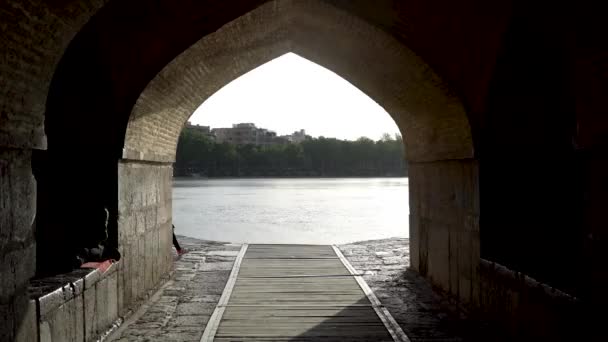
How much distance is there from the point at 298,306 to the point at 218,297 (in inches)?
43.8

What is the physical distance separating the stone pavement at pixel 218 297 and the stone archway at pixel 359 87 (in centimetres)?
38

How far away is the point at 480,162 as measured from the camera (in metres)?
6.40

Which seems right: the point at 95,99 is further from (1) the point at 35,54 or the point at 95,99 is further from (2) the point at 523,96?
(2) the point at 523,96

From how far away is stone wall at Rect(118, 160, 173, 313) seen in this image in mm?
6500

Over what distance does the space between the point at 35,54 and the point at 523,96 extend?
478 centimetres

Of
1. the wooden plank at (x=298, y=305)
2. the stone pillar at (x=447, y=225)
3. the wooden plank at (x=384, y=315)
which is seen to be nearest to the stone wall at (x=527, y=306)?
the stone pillar at (x=447, y=225)

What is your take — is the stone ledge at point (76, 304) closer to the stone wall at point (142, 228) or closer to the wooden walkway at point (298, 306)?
the stone wall at point (142, 228)

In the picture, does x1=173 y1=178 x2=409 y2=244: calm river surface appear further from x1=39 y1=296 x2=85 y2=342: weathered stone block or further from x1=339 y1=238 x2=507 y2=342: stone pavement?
x1=39 y1=296 x2=85 y2=342: weathered stone block

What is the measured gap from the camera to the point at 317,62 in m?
9.67

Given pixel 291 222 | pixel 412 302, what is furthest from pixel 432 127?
pixel 291 222

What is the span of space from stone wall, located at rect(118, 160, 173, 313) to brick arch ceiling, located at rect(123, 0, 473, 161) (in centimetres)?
28

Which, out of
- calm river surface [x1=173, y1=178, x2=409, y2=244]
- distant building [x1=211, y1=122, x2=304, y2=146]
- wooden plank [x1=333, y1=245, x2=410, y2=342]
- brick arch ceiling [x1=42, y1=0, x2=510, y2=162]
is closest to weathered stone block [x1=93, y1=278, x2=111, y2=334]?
brick arch ceiling [x1=42, y1=0, x2=510, y2=162]

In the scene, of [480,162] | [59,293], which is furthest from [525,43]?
[59,293]

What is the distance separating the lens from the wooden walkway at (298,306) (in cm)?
573
